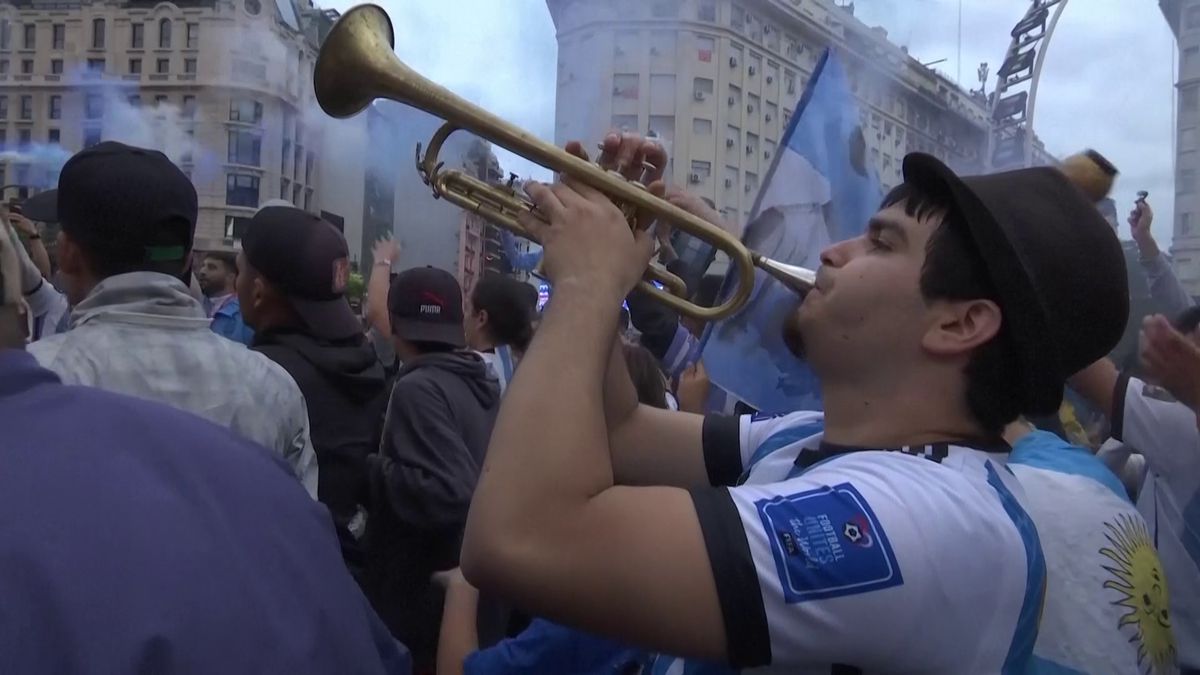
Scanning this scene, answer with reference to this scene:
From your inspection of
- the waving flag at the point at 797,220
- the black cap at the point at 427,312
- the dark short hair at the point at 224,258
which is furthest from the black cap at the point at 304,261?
the dark short hair at the point at 224,258

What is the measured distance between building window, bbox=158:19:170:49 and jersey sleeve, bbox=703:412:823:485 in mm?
15009

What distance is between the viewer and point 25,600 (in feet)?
3.09

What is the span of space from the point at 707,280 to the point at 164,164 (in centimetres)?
210

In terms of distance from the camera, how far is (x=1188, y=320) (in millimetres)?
3432

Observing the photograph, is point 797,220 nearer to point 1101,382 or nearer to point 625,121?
point 1101,382

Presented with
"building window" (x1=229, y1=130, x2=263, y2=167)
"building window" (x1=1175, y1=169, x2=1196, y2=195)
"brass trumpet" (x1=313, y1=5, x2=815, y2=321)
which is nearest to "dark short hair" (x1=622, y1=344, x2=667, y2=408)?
"brass trumpet" (x1=313, y1=5, x2=815, y2=321)

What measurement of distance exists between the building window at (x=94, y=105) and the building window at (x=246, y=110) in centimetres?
180

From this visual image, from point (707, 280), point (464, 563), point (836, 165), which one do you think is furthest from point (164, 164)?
point (836, 165)

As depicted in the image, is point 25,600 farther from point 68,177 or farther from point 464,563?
point 68,177

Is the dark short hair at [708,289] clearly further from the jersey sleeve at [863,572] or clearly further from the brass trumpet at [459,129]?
the jersey sleeve at [863,572]

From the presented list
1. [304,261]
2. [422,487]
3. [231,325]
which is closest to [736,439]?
[422,487]

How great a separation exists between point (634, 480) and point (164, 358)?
1.12 m

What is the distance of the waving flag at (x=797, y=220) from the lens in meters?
4.06

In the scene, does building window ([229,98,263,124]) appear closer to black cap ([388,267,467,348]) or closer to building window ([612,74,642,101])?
building window ([612,74,642,101])
